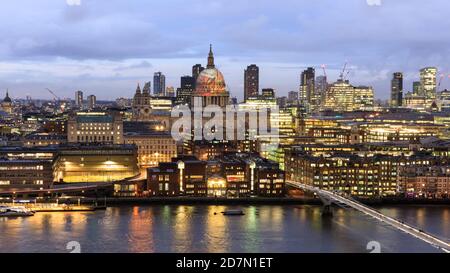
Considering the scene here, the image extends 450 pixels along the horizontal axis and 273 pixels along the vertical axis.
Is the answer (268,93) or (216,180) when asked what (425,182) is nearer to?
(216,180)

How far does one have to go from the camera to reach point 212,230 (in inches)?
377

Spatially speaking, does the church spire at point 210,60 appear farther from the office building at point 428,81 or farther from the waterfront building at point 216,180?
the office building at point 428,81

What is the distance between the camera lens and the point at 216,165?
1473 cm

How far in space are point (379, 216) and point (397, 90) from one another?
134ft

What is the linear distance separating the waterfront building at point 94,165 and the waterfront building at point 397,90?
118ft

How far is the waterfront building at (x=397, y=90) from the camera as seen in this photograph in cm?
4904

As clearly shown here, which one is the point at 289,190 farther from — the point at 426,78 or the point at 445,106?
the point at 426,78

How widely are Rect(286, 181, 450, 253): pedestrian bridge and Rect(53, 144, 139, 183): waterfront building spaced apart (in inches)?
145

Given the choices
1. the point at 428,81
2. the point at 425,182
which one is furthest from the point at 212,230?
the point at 428,81

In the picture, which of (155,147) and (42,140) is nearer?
(155,147)

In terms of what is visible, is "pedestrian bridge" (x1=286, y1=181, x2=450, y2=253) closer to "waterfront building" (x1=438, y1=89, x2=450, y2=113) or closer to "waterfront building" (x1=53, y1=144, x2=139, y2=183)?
"waterfront building" (x1=53, y1=144, x2=139, y2=183)

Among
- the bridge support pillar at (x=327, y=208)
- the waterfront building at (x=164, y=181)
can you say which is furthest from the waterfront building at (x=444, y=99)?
the bridge support pillar at (x=327, y=208)

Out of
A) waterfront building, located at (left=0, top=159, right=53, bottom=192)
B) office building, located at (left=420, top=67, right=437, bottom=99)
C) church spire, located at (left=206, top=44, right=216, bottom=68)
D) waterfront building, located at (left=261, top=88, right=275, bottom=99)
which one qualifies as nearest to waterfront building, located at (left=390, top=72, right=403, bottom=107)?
office building, located at (left=420, top=67, right=437, bottom=99)

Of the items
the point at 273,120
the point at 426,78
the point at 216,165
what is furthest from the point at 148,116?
the point at 426,78
